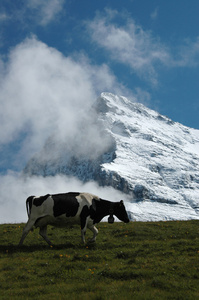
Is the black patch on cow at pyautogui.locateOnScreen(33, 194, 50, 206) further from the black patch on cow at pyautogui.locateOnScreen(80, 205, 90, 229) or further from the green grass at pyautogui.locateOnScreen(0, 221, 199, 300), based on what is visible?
the green grass at pyautogui.locateOnScreen(0, 221, 199, 300)

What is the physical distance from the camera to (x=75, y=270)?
13.8 m

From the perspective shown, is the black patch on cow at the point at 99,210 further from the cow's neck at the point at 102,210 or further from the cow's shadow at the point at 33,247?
the cow's shadow at the point at 33,247

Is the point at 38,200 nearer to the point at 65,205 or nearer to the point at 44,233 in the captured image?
the point at 65,205

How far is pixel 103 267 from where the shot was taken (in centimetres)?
1421

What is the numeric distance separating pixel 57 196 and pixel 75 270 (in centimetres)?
601

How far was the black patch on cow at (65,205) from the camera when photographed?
729 inches

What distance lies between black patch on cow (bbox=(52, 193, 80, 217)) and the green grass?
2035 millimetres

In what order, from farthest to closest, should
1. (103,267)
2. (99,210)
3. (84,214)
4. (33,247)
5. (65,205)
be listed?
(99,210) → (84,214) → (65,205) → (33,247) → (103,267)

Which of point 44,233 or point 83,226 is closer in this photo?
point 83,226

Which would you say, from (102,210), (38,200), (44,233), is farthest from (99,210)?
(38,200)

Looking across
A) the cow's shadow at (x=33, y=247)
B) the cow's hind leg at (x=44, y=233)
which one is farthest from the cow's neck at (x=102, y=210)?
the cow's hind leg at (x=44, y=233)

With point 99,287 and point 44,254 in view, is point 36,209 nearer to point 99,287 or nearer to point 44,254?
point 44,254

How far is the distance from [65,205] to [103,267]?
5485 mm

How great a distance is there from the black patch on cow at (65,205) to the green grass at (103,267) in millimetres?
2035
